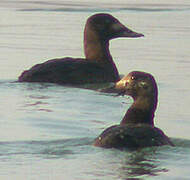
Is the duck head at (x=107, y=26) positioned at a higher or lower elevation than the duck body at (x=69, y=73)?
higher

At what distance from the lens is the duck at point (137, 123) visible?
37.4 feet

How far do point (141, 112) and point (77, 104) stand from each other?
8.82 feet

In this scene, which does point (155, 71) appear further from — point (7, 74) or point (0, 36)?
point (0, 36)

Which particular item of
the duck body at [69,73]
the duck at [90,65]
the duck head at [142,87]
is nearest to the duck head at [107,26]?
the duck at [90,65]

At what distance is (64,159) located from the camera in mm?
11352

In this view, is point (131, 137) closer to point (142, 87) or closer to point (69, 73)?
point (142, 87)

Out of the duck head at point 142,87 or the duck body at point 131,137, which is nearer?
the duck body at point 131,137

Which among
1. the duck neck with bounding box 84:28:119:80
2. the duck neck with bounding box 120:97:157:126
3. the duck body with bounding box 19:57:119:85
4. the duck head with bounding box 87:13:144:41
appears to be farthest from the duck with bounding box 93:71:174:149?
the duck head with bounding box 87:13:144:41

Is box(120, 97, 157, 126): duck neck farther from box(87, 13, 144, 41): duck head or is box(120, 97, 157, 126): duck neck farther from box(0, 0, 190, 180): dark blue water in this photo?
box(87, 13, 144, 41): duck head

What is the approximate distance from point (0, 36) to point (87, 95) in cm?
728

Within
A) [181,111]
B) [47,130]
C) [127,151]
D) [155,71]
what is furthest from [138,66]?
[127,151]

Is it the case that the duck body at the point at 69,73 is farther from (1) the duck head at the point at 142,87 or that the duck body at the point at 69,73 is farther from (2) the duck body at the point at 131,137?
(2) the duck body at the point at 131,137

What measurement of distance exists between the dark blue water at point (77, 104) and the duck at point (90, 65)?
0.66 ft

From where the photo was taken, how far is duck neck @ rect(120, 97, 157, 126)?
40.2 ft
